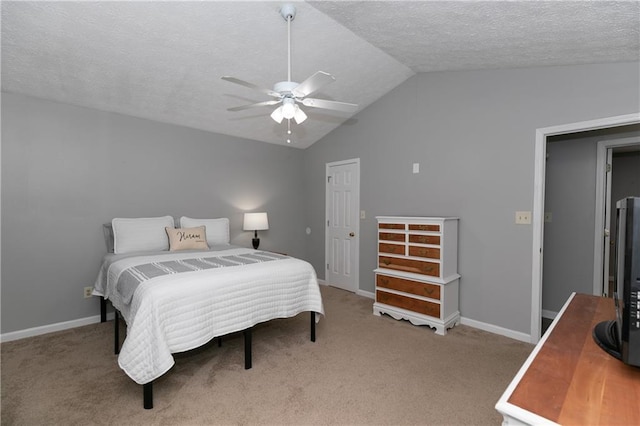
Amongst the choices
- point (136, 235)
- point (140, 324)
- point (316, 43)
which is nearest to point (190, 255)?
point (136, 235)

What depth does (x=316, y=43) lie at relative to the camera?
8.96ft

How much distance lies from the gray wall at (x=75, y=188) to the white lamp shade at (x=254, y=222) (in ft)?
1.28

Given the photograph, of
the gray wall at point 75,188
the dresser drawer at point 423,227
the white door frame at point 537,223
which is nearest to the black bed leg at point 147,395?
the gray wall at point 75,188

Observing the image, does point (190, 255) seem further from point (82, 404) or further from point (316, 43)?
point (316, 43)

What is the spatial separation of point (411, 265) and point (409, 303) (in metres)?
0.41

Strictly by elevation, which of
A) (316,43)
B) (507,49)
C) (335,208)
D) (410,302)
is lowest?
(410,302)

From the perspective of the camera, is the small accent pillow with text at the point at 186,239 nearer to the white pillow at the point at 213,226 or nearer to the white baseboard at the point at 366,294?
the white pillow at the point at 213,226

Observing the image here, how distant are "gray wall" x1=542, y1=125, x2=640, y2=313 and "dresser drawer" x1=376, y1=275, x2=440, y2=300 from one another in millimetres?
1643

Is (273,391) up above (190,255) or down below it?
below

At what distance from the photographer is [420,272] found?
322 cm

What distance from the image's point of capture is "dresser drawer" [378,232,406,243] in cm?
338

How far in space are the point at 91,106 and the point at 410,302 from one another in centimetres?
403

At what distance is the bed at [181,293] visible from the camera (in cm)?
186

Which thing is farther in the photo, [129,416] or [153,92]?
[153,92]
